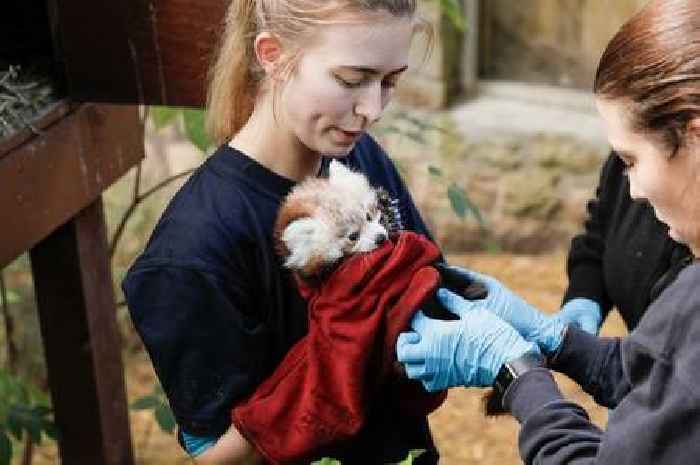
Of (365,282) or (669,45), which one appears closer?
(669,45)

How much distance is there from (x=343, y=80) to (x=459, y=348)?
0.44 meters

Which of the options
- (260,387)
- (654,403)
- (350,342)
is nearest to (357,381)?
(350,342)

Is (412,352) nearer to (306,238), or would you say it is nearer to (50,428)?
(306,238)

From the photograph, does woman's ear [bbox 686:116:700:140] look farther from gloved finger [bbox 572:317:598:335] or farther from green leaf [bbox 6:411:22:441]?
green leaf [bbox 6:411:22:441]

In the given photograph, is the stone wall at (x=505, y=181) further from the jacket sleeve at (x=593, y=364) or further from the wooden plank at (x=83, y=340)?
the jacket sleeve at (x=593, y=364)

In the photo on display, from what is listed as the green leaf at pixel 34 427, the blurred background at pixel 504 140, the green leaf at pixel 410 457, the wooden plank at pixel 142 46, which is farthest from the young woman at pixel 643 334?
the blurred background at pixel 504 140

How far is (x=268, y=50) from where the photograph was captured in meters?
1.76

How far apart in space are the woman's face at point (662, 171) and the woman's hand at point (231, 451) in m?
0.72

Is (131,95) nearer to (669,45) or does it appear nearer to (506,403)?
(506,403)

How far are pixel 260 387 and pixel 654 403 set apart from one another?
0.66 m

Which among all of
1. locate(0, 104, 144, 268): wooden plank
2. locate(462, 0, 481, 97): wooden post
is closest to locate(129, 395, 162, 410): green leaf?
locate(0, 104, 144, 268): wooden plank

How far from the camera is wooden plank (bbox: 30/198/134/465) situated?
2.50 metres

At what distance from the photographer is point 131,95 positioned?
2.18 m

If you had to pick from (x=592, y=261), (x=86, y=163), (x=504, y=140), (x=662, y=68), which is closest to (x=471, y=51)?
(x=504, y=140)
